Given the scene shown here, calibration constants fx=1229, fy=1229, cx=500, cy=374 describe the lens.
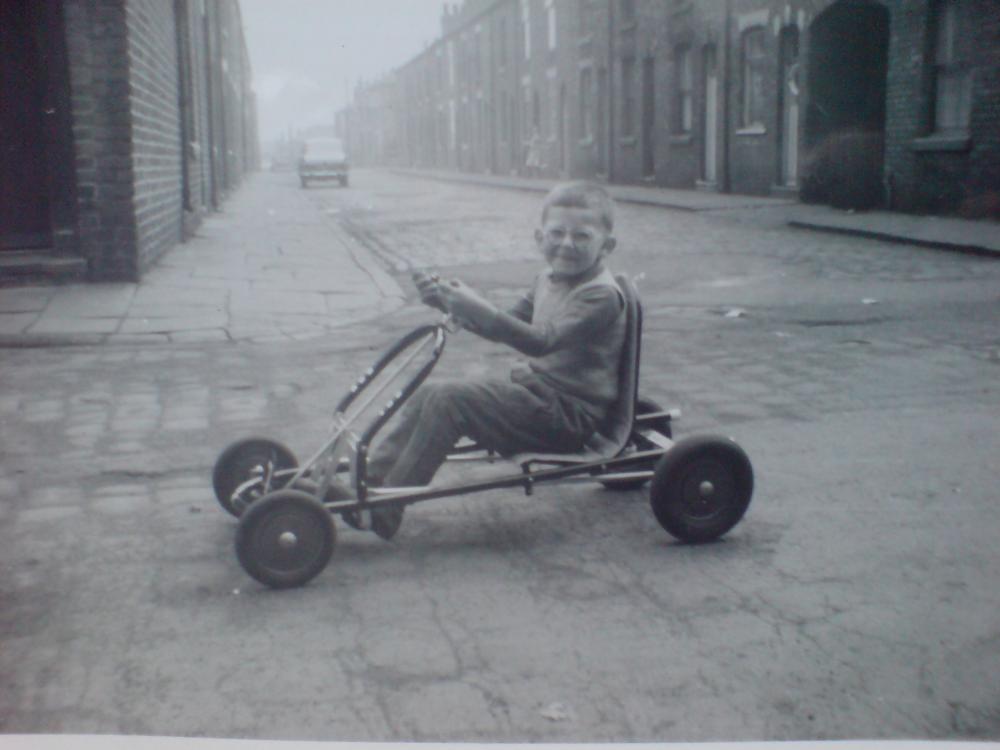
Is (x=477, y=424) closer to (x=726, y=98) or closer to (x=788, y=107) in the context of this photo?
(x=788, y=107)

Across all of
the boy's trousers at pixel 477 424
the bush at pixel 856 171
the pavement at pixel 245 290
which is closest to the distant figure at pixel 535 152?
the bush at pixel 856 171

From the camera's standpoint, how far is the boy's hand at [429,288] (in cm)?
298

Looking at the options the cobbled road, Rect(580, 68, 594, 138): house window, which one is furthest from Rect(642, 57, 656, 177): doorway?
the cobbled road

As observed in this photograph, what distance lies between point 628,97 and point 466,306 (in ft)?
87.0

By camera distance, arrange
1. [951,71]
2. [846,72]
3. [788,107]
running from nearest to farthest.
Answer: [951,71]
[846,72]
[788,107]

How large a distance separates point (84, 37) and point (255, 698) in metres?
7.21

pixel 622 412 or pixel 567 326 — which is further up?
pixel 567 326

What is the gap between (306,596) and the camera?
10.2 ft

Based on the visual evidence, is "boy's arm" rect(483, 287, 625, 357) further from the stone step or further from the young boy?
the stone step

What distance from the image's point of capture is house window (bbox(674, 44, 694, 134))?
81.0 feet

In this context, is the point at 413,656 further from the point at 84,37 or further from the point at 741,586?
the point at 84,37

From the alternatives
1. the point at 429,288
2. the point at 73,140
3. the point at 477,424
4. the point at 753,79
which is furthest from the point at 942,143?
the point at 429,288

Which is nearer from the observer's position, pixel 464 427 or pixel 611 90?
pixel 464 427

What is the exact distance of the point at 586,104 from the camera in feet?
107
